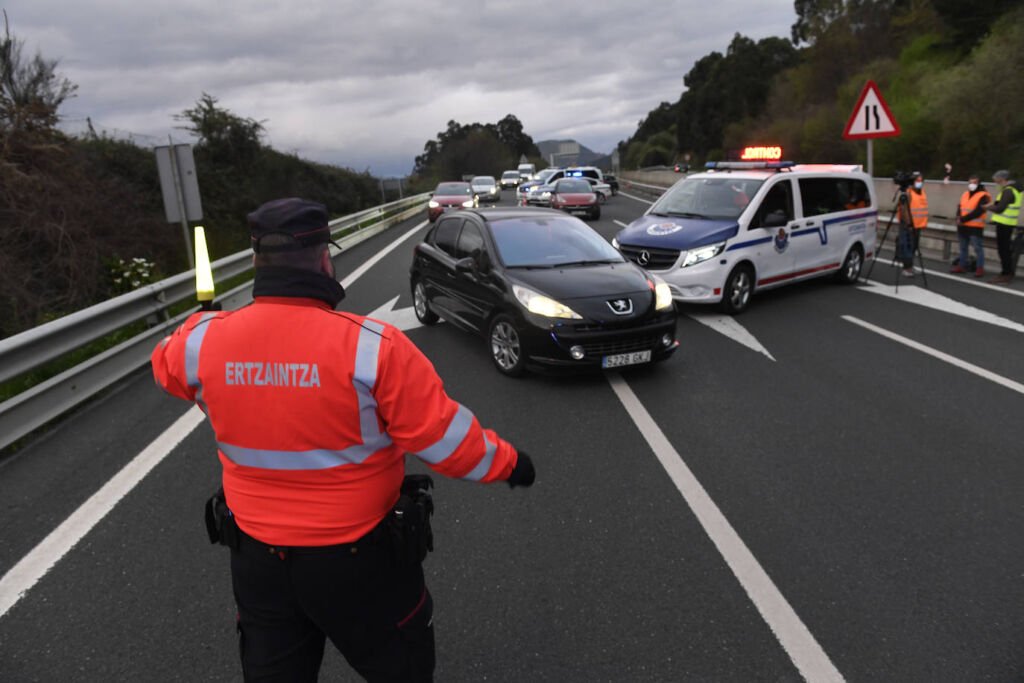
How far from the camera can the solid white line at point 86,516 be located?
3.76 meters

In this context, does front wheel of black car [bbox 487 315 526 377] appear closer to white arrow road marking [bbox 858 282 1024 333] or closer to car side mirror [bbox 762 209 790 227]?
car side mirror [bbox 762 209 790 227]

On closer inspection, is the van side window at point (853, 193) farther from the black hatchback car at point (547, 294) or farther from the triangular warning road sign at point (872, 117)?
the black hatchback car at point (547, 294)

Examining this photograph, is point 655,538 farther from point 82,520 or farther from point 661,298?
point 661,298

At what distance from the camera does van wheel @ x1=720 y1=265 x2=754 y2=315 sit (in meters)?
9.77

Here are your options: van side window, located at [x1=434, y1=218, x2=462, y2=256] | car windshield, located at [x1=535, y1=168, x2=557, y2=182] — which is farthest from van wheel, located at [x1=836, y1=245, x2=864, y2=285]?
car windshield, located at [x1=535, y1=168, x2=557, y2=182]

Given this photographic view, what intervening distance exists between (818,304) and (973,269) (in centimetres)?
431

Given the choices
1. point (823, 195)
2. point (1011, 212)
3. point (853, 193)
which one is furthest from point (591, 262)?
point (1011, 212)

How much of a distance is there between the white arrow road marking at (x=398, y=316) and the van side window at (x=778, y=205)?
4.90m

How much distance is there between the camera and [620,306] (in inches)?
272

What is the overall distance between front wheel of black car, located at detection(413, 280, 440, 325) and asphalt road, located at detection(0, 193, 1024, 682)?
2.49m

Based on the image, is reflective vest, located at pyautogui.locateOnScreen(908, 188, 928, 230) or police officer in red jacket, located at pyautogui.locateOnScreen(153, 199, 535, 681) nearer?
police officer in red jacket, located at pyautogui.locateOnScreen(153, 199, 535, 681)

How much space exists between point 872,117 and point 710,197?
5.00 m

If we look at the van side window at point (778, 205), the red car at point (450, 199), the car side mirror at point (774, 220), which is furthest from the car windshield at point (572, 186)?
the car side mirror at point (774, 220)

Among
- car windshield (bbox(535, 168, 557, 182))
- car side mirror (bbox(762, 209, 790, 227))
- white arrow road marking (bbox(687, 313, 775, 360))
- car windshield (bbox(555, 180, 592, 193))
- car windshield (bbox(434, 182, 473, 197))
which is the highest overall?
car windshield (bbox(535, 168, 557, 182))
